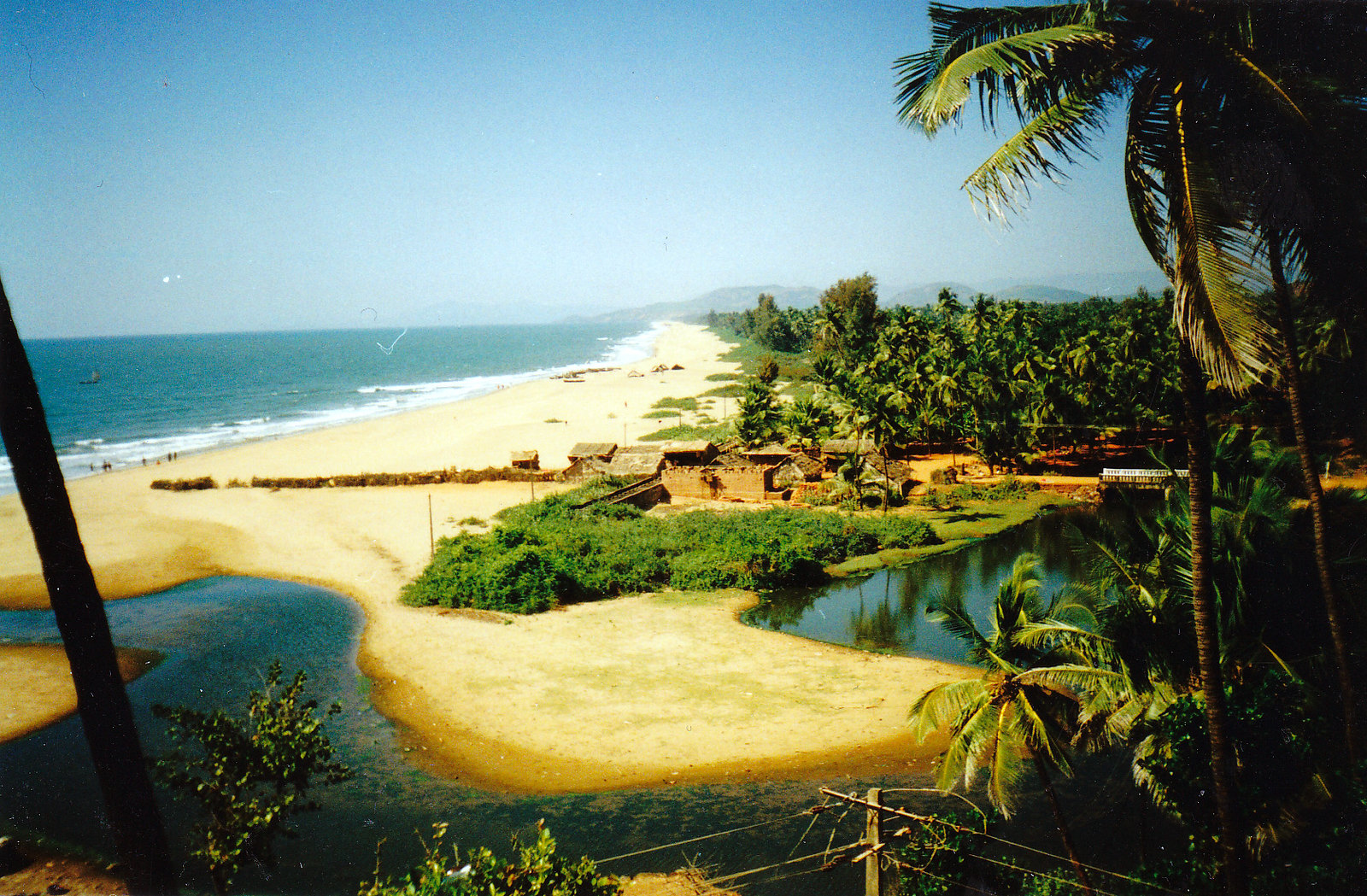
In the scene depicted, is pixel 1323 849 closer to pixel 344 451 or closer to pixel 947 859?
pixel 947 859

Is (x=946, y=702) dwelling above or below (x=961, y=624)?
below

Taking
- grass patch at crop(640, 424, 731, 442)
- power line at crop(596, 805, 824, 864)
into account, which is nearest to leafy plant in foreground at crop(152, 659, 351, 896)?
power line at crop(596, 805, 824, 864)

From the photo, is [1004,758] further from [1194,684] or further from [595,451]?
[595,451]

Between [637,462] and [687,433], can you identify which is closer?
[637,462]

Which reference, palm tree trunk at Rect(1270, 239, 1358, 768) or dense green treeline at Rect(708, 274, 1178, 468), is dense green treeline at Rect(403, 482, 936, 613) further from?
palm tree trunk at Rect(1270, 239, 1358, 768)

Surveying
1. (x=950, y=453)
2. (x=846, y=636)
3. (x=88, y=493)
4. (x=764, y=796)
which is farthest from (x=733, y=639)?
(x=88, y=493)

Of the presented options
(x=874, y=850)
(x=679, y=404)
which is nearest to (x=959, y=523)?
(x=874, y=850)
